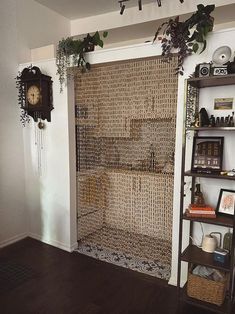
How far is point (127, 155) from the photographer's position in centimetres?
277

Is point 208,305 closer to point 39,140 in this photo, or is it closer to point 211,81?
point 211,81

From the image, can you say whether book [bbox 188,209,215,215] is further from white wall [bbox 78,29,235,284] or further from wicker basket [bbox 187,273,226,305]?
wicker basket [bbox 187,273,226,305]

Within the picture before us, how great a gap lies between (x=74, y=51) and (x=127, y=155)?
1201 millimetres

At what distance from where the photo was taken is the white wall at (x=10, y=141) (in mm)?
2924

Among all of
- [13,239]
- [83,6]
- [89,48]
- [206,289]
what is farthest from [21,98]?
[206,289]

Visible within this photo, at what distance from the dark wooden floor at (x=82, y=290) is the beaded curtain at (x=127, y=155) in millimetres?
401

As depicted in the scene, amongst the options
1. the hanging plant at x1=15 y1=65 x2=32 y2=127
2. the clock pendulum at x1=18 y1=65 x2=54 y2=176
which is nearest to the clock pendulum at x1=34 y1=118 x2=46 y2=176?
the clock pendulum at x1=18 y1=65 x2=54 y2=176

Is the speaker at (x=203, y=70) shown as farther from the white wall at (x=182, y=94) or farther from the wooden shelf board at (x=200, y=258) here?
the wooden shelf board at (x=200, y=258)

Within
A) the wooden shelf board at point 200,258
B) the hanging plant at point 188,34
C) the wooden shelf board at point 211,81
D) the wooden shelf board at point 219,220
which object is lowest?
the wooden shelf board at point 200,258

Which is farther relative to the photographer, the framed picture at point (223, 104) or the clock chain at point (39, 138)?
the clock chain at point (39, 138)

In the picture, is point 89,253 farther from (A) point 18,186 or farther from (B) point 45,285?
(A) point 18,186

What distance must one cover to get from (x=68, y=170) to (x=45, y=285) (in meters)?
1.16

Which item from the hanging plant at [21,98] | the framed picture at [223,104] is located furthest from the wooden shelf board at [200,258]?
the hanging plant at [21,98]

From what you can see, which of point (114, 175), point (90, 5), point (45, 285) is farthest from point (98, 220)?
point (90, 5)
